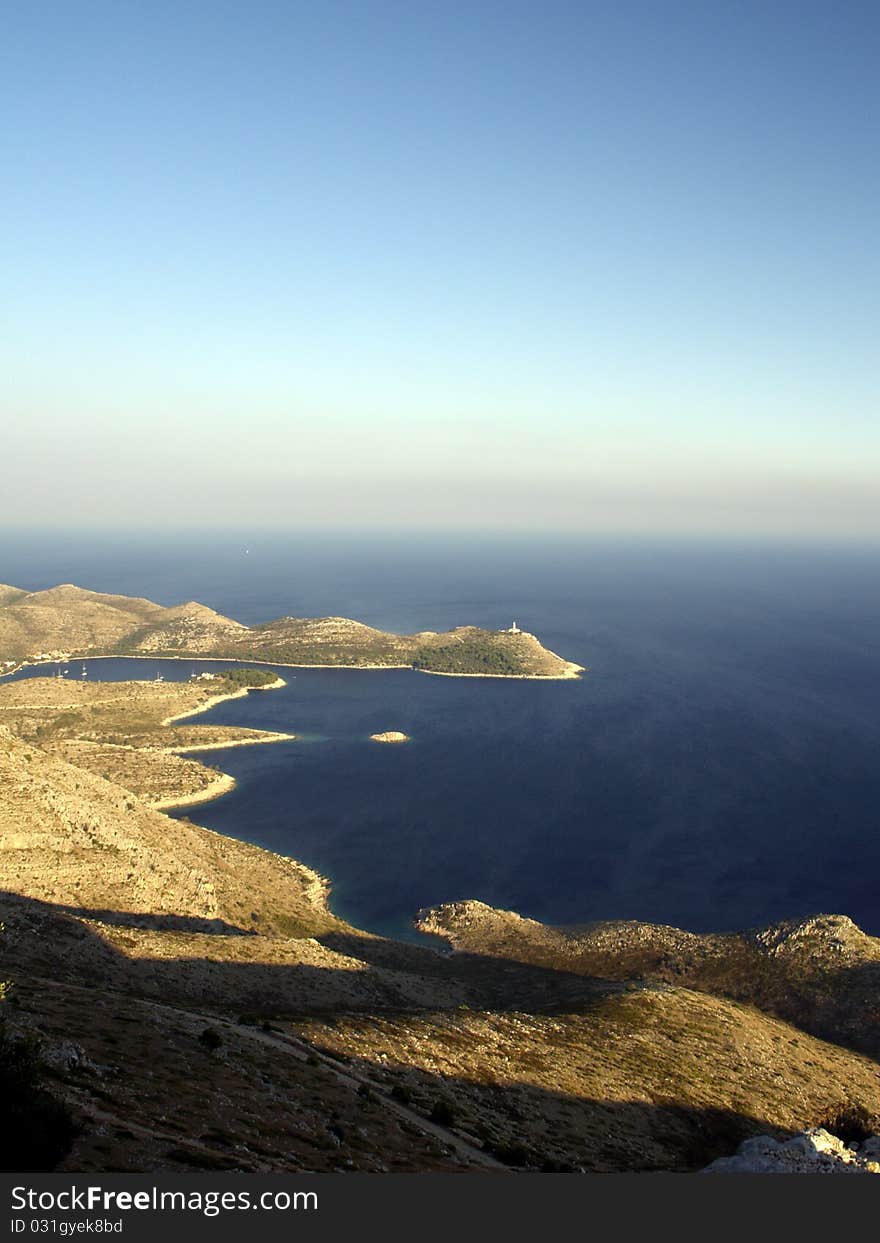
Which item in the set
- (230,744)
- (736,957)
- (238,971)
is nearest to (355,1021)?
(238,971)

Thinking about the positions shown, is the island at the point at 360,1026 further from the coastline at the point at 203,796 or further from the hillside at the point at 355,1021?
the coastline at the point at 203,796

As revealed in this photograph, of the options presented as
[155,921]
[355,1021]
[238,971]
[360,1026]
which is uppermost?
[360,1026]

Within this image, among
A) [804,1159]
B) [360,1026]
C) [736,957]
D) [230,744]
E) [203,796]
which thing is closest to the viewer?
[804,1159]

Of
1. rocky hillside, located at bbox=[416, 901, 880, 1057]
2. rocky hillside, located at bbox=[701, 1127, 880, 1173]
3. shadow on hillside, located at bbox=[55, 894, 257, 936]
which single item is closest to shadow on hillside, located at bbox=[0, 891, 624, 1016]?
shadow on hillside, located at bbox=[55, 894, 257, 936]

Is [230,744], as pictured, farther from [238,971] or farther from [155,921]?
[238,971]

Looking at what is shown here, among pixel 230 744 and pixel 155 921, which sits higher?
pixel 155 921

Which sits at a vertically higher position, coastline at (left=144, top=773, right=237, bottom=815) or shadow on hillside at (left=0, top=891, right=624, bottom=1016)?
shadow on hillside at (left=0, top=891, right=624, bottom=1016)

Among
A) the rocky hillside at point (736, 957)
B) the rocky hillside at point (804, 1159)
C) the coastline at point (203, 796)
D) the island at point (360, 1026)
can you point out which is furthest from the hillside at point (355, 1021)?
the coastline at point (203, 796)

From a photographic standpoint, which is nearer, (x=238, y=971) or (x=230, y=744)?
(x=238, y=971)

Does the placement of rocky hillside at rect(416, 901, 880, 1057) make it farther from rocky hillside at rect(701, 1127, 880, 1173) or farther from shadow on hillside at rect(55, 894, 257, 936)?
rocky hillside at rect(701, 1127, 880, 1173)

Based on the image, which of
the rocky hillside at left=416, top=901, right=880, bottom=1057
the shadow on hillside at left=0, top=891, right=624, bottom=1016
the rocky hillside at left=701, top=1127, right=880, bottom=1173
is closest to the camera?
the rocky hillside at left=701, top=1127, right=880, bottom=1173

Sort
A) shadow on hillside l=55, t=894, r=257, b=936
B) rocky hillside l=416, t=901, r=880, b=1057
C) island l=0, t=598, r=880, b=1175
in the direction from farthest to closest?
rocky hillside l=416, t=901, r=880, b=1057, shadow on hillside l=55, t=894, r=257, b=936, island l=0, t=598, r=880, b=1175
